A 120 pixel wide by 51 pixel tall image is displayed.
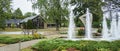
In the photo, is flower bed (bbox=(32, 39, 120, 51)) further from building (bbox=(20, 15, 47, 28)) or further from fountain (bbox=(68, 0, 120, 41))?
building (bbox=(20, 15, 47, 28))

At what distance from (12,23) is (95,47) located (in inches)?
2821

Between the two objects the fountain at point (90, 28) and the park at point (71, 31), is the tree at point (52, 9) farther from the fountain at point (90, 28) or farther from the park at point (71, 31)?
the fountain at point (90, 28)

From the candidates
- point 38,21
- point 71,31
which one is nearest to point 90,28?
point 71,31

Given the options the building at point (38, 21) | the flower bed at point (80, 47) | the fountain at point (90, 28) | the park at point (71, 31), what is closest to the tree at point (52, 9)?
the park at point (71, 31)

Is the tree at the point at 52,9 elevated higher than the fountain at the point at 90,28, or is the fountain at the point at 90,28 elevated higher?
the tree at the point at 52,9

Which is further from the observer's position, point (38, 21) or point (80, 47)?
point (38, 21)

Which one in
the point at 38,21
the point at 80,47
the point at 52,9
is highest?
the point at 52,9

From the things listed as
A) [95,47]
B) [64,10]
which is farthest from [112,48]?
[64,10]

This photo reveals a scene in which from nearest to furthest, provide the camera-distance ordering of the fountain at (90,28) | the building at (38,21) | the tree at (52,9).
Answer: the fountain at (90,28)
the tree at (52,9)
the building at (38,21)

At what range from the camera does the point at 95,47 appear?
1357 centimetres

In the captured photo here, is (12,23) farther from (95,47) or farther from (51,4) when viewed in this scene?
(95,47)

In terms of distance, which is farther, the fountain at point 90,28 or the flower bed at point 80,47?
the fountain at point 90,28

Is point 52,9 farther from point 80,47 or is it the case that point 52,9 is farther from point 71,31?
point 80,47

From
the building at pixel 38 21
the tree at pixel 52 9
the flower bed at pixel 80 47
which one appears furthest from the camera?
the building at pixel 38 21
